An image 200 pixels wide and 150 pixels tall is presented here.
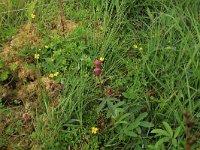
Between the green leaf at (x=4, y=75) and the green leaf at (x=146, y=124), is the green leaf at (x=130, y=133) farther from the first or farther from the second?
the green leaf at (x=4, y=75)

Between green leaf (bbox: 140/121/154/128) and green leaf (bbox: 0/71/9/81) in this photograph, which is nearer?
green leaf (bbox: 140/121/154/128)

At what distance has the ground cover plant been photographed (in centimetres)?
205

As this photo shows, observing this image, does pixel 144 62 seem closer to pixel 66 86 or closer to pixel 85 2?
pixel 66 86

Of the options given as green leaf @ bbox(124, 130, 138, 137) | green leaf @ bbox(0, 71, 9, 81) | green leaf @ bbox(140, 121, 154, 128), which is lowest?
green leaf @ bbox(124, 130, 138, 137)

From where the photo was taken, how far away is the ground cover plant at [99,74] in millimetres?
2051

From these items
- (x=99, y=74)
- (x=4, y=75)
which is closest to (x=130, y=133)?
(x=99, y=74)

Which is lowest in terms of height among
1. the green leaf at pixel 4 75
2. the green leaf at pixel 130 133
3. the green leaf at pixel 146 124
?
the green leaf at pixel 130 133

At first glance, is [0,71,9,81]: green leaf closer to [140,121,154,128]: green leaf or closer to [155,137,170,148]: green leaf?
[140,121,154,128]: green leaf

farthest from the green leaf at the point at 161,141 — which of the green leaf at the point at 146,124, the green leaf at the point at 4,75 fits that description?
the green leaf at the point at 4,75

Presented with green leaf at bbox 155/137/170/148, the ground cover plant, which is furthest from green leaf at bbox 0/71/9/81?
green leaf at bbox 155/137/170/148

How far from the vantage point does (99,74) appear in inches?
78.2

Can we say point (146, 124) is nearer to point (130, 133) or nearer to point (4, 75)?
point (130, 133)

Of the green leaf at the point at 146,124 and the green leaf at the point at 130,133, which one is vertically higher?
the green leaf at the point at 146,124

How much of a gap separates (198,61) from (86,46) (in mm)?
895
